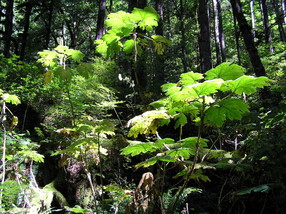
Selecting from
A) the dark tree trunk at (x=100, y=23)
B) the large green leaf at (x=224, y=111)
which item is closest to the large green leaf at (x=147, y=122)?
the large green leaf at (x=224, y=111)

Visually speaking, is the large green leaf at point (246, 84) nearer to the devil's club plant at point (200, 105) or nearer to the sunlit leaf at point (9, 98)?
the devil's club plant at point (200, 105)

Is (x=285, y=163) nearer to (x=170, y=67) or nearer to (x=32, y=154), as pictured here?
(x=32, y=154)

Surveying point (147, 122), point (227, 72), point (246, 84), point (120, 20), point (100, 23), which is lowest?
point (147, 122)

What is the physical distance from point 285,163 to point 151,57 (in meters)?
6.37

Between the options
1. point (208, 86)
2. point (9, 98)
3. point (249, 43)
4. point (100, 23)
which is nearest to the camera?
point (208, 86)

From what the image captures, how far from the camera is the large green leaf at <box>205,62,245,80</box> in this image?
1502 millimetres

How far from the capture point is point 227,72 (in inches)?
60.4

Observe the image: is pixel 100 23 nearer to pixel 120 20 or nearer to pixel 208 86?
pixel 120 20

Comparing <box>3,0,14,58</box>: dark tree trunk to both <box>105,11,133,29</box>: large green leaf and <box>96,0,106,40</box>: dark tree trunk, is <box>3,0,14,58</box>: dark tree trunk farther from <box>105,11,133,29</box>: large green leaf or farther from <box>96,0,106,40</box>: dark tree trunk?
<box>105,11,133,29</box>: large green leaf

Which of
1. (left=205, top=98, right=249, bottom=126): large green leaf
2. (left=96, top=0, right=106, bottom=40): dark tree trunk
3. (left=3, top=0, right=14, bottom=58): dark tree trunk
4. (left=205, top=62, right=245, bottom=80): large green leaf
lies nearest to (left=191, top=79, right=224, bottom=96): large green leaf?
(left=205, top=98, right=249, bottom=126): large green leaf

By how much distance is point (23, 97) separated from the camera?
593 centimetres

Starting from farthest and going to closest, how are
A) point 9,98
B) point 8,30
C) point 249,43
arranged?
point 8,30, point 249,43, point 9,98

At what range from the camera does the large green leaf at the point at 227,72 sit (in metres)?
1.50

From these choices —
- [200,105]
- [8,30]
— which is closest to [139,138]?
[200,105]
